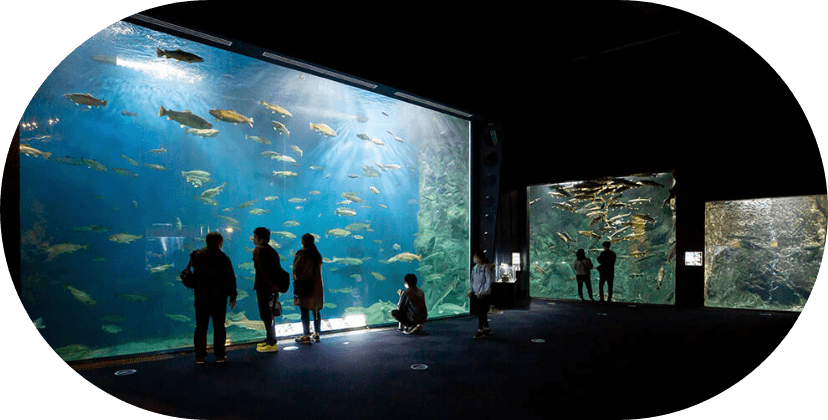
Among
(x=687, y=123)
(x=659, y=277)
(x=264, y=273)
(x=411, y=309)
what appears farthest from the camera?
(x=659, y=277)

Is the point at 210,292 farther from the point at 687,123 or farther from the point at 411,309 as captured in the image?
the point at 687,123

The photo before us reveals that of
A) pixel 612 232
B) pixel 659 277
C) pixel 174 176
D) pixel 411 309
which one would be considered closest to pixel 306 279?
pixel 411 309

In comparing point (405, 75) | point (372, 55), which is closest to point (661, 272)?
point (405, 75)

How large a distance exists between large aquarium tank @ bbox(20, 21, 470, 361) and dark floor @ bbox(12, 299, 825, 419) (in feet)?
5.34

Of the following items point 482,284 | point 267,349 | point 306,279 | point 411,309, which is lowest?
point 267,349

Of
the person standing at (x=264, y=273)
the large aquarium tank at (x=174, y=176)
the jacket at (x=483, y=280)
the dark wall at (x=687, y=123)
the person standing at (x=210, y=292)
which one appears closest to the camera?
the person standing at (x=210, y=292)

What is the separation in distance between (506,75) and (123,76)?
817 cm

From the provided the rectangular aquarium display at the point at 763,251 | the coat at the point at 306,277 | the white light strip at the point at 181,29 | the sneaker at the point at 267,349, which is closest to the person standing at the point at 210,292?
the sneaker at the point at 267,349

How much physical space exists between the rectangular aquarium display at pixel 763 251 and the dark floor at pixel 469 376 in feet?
13.3

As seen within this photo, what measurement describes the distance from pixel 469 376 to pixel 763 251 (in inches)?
437

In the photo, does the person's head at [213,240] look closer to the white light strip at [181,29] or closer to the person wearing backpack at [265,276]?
the person wearing backpack at [265,276]

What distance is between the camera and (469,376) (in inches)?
152

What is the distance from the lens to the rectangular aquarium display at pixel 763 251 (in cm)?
998

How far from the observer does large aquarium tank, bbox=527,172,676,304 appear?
11.0 meters
